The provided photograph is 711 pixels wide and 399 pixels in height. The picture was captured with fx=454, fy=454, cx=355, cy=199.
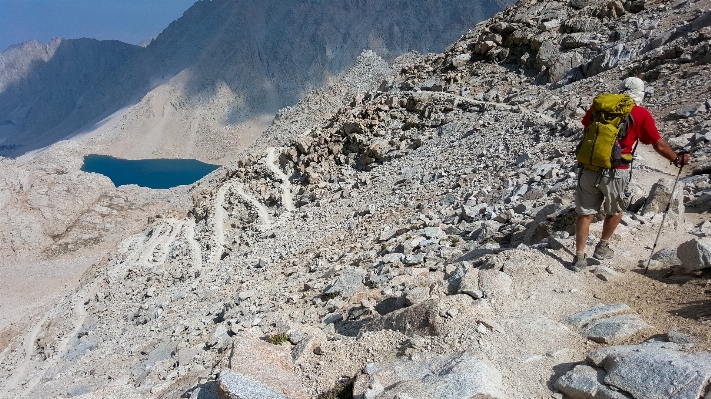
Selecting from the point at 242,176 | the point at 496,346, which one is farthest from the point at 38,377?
the point at 496,346

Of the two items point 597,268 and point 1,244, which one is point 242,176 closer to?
point 597,268

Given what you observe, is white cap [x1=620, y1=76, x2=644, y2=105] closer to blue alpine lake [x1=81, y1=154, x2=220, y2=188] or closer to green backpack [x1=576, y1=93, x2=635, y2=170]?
green backpack [x1=576, y1=93, x2=635, y2=170]

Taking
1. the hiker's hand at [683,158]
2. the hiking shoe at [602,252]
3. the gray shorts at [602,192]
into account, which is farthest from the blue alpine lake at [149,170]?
the hiker's hand at [683,158]

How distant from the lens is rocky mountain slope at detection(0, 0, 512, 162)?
298ft

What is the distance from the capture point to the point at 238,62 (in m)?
99.2

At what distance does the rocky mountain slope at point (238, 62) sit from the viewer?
9069cm

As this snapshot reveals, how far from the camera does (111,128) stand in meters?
95.1

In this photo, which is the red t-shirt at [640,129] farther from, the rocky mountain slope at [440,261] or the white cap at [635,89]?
the rocky mountain slope at [440,261]

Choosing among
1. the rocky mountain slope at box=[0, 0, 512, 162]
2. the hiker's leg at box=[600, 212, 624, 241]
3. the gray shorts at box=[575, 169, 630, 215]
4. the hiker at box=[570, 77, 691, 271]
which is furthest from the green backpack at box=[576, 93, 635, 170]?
the rocky mountain slope at box=[0, 0, 512, 162]

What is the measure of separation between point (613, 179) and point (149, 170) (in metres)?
86.3

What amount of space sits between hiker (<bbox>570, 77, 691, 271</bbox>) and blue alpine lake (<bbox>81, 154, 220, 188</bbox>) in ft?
238

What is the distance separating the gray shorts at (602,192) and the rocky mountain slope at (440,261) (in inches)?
31.6

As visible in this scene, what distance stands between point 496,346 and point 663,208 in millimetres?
4891

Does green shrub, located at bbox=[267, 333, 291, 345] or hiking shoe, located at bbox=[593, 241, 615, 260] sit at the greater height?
green shrub, located at bbox=[267, 333, 291, 345]
